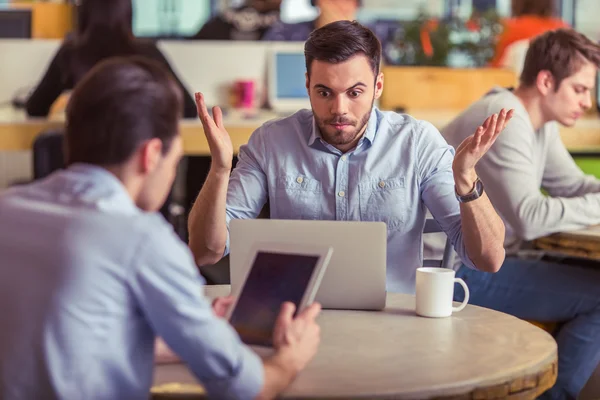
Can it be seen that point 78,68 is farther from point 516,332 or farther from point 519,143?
point 516,332

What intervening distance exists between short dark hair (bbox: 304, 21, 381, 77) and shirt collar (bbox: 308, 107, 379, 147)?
0.10 m

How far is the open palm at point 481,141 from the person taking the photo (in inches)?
69.7

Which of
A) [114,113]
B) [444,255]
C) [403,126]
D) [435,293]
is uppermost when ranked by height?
[114,113]

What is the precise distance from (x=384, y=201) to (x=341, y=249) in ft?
1.54

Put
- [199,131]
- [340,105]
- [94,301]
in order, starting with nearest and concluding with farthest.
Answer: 1. [94,301]
2. [340,105]
3. [199,131]

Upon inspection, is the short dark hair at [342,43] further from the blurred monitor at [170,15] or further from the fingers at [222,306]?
the blurred monitor at [170,15]

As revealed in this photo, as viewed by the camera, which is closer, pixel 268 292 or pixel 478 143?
pixel 268 292

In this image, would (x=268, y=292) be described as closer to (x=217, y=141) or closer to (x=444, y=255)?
(x=217, y=141)

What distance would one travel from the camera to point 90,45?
4.20 m

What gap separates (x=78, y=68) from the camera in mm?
4195

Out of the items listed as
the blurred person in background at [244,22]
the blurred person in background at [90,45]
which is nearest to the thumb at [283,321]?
the blurred person in background at [90,45]

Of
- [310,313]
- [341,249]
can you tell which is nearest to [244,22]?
[341,249]

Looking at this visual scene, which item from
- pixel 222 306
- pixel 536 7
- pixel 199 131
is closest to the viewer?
pixel 222 306

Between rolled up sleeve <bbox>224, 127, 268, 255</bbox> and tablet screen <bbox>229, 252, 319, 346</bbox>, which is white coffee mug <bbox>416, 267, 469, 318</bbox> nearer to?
tablet screen <bbox>229, 252, 319, 346</bbox>
